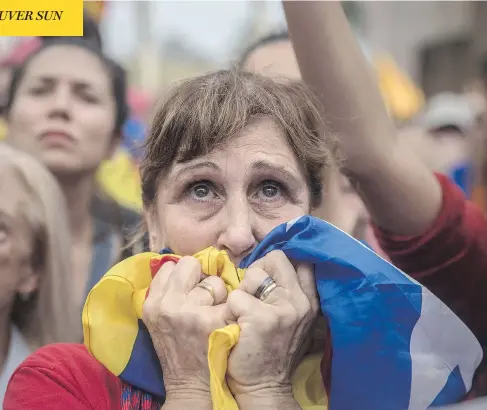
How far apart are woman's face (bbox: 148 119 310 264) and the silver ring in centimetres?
6

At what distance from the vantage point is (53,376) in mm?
895

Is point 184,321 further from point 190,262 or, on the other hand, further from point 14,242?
point 14,242

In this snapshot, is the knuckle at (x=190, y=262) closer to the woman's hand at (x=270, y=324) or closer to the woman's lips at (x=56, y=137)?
the woman's hand at (x=270, y=324)

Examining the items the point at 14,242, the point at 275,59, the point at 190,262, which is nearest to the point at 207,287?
the point at 190,262

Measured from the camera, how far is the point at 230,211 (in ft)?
2.91

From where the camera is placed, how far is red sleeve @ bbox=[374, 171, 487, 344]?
118 cm

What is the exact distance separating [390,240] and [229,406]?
527 mm

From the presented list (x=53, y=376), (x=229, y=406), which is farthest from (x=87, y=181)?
(x=229, y=406)

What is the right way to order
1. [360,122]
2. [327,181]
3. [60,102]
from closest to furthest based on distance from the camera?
[327,181] < [360,122] < [60,102]

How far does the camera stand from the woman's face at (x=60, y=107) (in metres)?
1.54

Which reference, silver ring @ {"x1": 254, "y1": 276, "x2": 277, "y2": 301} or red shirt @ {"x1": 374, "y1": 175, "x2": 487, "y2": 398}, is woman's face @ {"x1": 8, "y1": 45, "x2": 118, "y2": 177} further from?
silver ring @ {"x1": 254, "y1": 276, "x2": 277, "y2": 301}

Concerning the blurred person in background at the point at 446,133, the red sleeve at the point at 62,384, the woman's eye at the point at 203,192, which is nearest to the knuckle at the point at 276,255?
the woman's eye at the point at 203,192

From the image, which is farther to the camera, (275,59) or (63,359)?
(275,59)

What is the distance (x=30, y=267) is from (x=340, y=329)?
0.58 m
